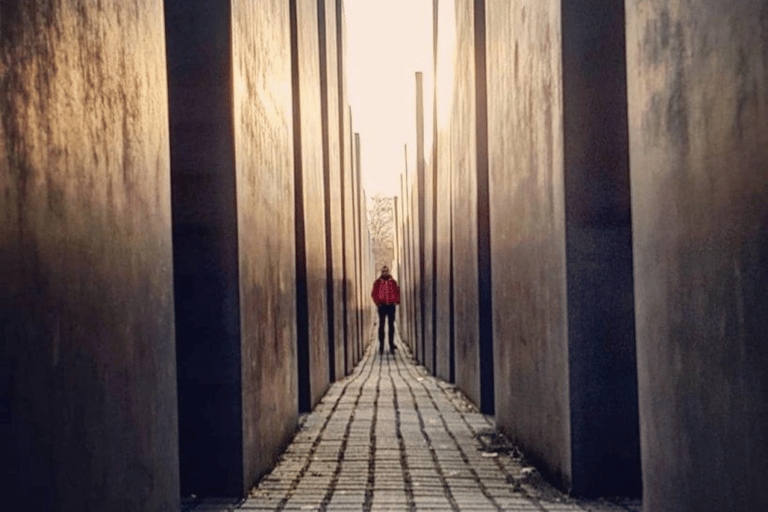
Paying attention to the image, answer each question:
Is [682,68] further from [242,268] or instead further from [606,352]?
[242,268]

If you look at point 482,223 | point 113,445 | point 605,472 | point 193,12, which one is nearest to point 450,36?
point 482,223

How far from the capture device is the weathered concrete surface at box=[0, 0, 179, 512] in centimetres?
250

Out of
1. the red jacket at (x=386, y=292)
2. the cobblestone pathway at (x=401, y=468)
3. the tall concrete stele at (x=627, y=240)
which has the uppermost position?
the tall concrete stele at (x=627, y=240)

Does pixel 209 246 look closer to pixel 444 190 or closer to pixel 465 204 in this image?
pixel 465 204

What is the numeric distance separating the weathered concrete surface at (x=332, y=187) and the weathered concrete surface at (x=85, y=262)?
367 inches

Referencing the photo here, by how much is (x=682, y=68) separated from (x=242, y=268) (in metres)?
2.97

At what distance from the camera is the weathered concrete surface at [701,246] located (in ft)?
9.61

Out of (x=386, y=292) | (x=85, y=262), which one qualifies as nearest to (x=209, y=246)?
(x=85, y=262)

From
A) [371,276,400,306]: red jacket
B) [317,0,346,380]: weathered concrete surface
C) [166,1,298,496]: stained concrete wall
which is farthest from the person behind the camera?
[371,276,400,306]: red jacket

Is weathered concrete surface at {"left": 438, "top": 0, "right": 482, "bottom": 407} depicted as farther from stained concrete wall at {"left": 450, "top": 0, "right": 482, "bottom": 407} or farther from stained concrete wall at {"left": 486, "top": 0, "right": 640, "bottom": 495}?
stained concrete wall at {"left": 486, "top": 0, "right": 640, "bottom": 495}

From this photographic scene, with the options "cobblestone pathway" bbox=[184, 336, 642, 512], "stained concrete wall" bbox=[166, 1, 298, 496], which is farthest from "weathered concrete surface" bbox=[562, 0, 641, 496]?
"stained concrete wall" bbox=[166, 1, 298, 496]

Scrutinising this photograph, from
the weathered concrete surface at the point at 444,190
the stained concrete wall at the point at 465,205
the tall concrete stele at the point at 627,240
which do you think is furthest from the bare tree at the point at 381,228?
the tall concrete stele at the point at 627,240

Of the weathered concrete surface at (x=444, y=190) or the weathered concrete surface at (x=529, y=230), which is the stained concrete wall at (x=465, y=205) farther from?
the weathered concrete surface at (x=529, y=230)

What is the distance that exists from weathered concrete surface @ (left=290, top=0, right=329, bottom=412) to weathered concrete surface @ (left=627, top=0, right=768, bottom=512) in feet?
19.1
